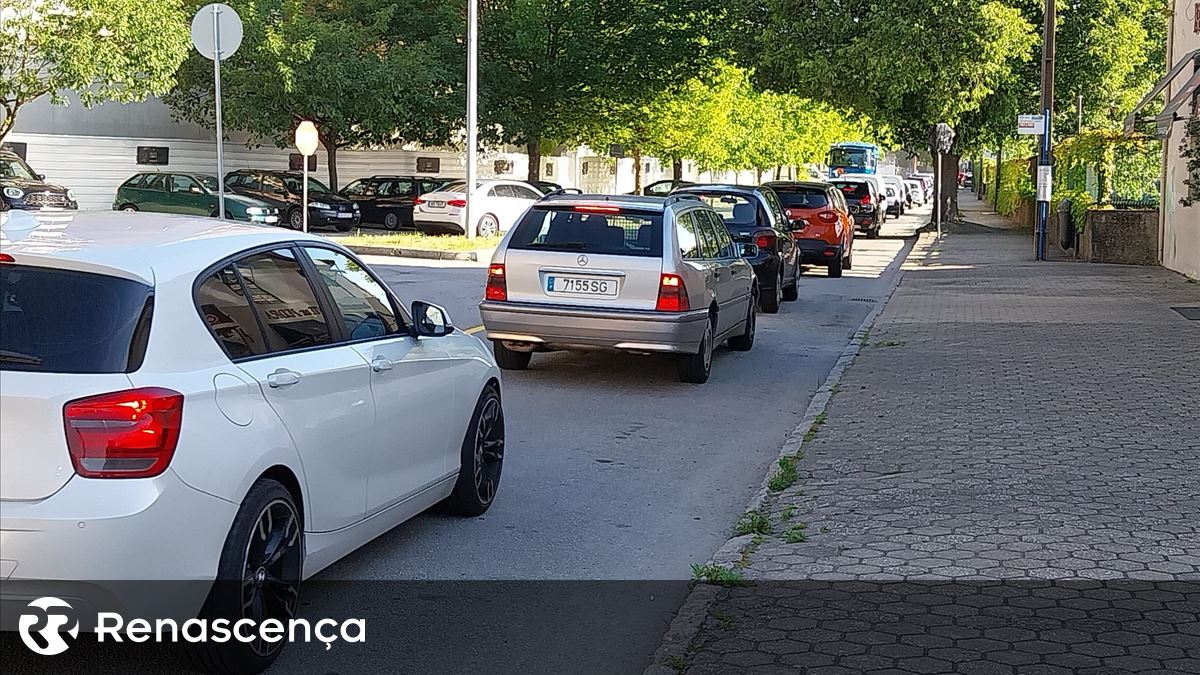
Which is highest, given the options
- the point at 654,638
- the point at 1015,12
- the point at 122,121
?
the point at 1015,12

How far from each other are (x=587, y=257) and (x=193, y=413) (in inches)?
271

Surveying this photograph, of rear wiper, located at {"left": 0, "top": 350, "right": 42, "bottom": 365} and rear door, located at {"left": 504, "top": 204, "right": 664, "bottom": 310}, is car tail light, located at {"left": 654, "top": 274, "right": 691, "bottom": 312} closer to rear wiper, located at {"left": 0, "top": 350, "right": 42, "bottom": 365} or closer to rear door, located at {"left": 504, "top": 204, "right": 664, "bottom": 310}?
rear door, located at {"left": 504, "top": 204, "right": 664, "bottom": 310}

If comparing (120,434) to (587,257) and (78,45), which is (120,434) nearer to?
(587,257)

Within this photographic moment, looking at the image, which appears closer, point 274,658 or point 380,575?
point 274,658

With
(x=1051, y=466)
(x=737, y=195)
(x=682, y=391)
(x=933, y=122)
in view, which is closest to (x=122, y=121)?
(x=933, y=122)

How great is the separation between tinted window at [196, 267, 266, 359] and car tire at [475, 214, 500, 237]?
86.0ft

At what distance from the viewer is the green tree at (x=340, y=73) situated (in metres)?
35.7

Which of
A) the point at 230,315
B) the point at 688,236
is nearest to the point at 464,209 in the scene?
the point at 688,236

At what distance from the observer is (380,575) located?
600 centimetres

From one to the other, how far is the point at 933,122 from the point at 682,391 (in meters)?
29.4

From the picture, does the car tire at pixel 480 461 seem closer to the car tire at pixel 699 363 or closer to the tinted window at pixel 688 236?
the tinted window at pixel 688 236

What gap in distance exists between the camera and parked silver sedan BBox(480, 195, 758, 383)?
11.0m

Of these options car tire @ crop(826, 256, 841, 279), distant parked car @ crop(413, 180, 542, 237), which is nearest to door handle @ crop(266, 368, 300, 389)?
car tire @ crop(826, 256, 841, 279)

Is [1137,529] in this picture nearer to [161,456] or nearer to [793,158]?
[161,456]
